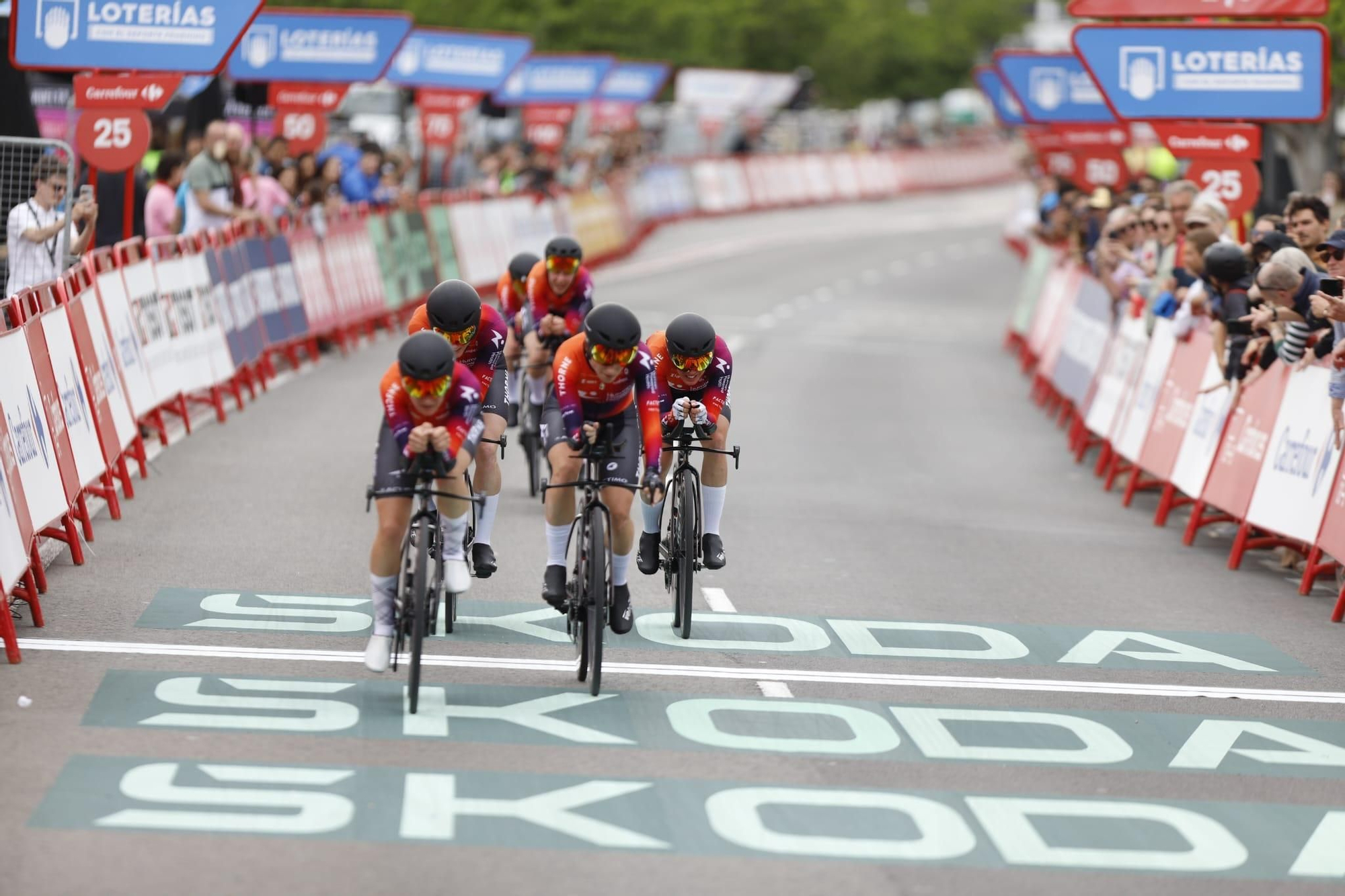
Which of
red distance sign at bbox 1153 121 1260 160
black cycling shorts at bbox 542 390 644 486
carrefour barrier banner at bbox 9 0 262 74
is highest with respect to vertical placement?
carrefour barrier banner at bbox 9 0 262 74

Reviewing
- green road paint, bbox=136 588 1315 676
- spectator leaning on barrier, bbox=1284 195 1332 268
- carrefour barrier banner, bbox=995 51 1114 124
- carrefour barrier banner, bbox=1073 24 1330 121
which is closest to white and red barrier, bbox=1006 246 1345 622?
spectator leaning on barrier, bbox=1284 195 1332 268

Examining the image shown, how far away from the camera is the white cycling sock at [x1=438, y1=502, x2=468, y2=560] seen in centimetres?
953

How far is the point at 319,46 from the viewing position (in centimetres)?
2936

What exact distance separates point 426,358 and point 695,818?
2342 mm

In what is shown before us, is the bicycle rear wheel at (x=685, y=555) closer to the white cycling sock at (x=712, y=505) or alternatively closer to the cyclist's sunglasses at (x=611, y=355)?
Answer: the white cycling sock at (x=712, y=505)

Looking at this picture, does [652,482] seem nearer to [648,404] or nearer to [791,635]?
[648,404]

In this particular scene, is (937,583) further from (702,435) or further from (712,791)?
(712,791)

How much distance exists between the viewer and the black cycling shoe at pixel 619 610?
9969mm

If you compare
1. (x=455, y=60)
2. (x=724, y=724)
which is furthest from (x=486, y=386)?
(x=455, y=60)

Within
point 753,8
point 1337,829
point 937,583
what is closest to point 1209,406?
point 937,583

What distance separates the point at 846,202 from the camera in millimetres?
63250

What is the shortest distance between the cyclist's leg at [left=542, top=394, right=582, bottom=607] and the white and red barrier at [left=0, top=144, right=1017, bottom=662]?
8.19 feet

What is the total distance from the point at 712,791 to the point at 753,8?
69.1 m

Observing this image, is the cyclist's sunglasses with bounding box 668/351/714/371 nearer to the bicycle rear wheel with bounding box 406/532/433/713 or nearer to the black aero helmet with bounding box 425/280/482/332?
the black aero helmet with bounding box 425/280/482/332
